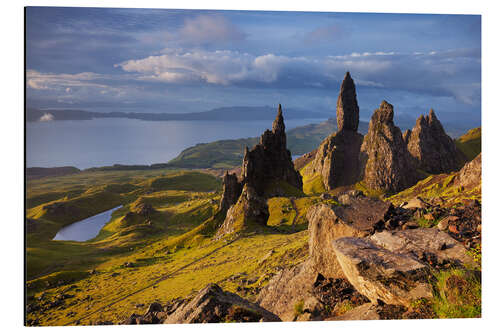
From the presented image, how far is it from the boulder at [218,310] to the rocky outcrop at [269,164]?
64648mm

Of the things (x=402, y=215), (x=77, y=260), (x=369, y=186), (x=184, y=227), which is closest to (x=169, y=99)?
(x=402, y=215)

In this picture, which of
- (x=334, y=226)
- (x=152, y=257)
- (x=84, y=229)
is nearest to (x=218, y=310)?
(x=334, y=226)

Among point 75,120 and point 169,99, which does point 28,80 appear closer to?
point 75,120

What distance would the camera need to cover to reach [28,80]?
13953mm

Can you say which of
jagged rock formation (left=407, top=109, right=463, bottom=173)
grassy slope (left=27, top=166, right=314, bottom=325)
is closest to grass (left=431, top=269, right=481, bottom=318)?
grassy slope (left=27, top=166, right=314, bottom=325)

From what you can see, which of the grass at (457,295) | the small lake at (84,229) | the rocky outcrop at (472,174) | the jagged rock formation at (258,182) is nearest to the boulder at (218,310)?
the grass at (457,295)

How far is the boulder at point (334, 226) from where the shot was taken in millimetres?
11091

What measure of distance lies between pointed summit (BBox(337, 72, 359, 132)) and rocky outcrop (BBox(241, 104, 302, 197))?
172ft

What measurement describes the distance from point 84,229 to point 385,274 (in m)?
132

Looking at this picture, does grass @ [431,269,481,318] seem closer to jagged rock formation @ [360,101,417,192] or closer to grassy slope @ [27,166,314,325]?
grassy slope @ [27,166,314,325]

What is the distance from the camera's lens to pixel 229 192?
2744 inches

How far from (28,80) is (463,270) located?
19.0 metres

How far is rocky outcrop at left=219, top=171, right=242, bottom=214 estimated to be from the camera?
68500mm

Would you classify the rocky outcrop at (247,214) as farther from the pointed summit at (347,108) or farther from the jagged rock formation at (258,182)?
the pointed summit at (347,108)
